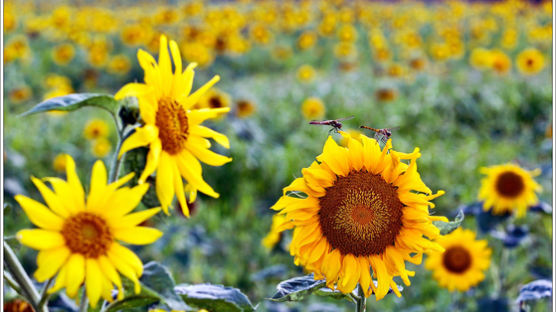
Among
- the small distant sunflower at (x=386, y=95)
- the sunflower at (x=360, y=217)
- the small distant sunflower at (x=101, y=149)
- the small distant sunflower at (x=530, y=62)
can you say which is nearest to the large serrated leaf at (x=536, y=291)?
the sunflower at (x=360, y=217)

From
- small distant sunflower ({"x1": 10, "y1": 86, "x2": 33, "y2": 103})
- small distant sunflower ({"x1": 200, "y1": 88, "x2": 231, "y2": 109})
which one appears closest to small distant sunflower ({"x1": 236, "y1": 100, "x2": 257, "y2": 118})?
small distant sunflower ({"x1": 200, "y1": 88, "x2": 231, "y2": 109})

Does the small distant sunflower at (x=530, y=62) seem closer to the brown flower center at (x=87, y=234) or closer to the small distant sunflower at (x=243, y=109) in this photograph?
the small distant sunflower at (x=243, y=109)

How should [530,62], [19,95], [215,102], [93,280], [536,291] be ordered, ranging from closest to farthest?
1. [93,280]
2. [536,291]
3. [215,102]
4. [19,95]
5. [530,62]

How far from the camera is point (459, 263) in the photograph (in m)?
1.83

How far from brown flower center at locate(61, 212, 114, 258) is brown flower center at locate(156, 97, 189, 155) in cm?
12

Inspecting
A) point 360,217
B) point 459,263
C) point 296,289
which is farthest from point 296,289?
point 459,263

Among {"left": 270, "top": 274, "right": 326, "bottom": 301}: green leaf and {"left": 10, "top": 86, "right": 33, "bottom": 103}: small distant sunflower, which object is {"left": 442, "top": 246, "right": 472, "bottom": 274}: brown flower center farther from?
{"left": 10, "top": 86, "right": 33, "bottom": 103}: small distant sunflower

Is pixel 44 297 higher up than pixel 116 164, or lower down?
lower down

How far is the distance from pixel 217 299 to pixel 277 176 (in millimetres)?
2281

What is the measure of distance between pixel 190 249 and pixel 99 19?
4.67 m

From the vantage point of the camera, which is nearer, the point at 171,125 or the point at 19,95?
the point at 171,125

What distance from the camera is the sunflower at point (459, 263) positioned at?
70.3 inches

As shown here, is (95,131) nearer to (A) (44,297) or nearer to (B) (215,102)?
(B) (215,102)

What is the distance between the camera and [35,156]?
3.04m
